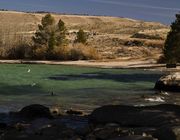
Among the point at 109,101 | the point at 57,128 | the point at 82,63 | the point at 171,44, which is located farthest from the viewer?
the point at 82,63

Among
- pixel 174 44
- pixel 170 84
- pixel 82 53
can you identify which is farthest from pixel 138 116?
pixel 82 53

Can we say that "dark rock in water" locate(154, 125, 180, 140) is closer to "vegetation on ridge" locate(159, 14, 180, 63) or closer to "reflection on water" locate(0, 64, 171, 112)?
"reflection on water" locate(0, 64, 171, 112)

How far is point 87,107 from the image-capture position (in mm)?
30344

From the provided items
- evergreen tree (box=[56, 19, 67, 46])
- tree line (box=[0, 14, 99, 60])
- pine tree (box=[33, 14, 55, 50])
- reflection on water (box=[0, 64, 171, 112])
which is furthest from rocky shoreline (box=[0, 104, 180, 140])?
evergreen tree (box=[56, 19, 67, 46])

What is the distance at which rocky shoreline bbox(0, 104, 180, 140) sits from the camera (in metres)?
16.1

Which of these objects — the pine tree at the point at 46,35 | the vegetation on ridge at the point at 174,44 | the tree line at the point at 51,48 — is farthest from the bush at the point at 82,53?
the vegetation on ridge at the point at 174,44

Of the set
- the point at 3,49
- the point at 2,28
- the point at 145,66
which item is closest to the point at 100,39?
the point at 2,28

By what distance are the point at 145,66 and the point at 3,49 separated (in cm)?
2829

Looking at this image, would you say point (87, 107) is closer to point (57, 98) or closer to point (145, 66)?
point (57, 98)

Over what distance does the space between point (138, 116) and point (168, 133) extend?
3924 mm

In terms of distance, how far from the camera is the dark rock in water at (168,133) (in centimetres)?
1506

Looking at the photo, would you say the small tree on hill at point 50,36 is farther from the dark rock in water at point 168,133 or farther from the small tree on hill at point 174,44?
the dark rock in water at point 168,133

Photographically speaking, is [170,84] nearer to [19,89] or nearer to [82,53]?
[19,89]

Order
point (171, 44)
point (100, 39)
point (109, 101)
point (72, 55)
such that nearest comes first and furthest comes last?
point (109, 101)
point (171, 44)
point (72, 55)
point (100, 39)
